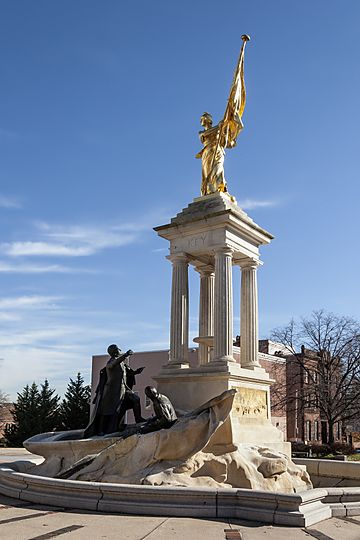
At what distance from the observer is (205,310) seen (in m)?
16.2

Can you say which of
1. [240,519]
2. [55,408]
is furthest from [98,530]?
[55,408]

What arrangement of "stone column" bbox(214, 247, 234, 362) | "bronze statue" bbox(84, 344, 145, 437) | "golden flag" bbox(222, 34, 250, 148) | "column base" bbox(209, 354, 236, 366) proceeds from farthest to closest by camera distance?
1. "golden flag" bbox(222, 34, 250, 148)
2. "stone column" bbox(214, 247, 234, 362)
3. "column base" bbox(209, 354, 236, 366)
4. "bronze statue" bbox(84, 344, 145, 437)

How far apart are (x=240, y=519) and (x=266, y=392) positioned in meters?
6.59

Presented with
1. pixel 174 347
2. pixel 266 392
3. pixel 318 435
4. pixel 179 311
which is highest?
pixel 179 311

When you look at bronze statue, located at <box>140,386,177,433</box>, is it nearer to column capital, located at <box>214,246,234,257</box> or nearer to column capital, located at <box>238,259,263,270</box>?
column capital, located at <box>214,246,234,257</box>

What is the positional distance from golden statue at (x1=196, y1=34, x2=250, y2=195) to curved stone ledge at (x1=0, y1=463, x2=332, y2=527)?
29.6 ft

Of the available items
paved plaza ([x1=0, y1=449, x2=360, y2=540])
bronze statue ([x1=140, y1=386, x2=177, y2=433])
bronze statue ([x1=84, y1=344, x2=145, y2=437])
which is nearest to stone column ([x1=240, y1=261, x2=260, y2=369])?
bronze statue ([x1=84, y1=344, x2=145, y2=437])

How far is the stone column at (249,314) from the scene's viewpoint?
1510 cm

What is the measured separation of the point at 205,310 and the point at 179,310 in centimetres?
145

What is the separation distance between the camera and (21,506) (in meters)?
9.02

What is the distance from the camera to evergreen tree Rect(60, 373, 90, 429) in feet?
128

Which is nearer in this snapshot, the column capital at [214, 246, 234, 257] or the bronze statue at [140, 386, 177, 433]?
the bronze statue at [140, 386, 177, 433]

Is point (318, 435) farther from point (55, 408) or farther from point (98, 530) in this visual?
point (98, 530)

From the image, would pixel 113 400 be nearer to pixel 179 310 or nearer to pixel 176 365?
pixel 176 365
